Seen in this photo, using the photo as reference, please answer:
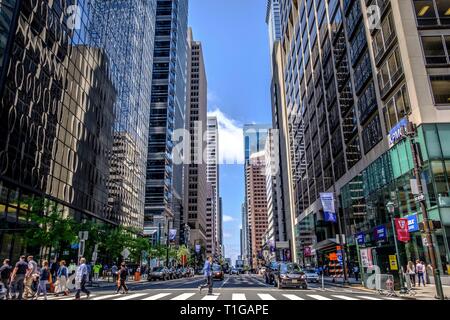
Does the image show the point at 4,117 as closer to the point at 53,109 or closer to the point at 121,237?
the point at 53,109

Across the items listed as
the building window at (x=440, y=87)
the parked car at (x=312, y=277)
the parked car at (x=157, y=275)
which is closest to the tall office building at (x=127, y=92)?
the parked car at (x=157, y=275)

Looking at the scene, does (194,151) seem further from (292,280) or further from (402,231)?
(402,231)

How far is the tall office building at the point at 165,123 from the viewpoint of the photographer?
311 ft

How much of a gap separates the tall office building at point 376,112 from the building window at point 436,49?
0.25ft

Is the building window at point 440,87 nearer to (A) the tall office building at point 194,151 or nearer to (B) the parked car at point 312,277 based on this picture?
(B) the parked car at point 312,277

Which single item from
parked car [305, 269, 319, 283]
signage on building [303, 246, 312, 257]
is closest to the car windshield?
parked car [305, 269, 319, 283]

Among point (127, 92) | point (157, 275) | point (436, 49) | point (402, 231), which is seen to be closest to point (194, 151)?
point (127, 92)

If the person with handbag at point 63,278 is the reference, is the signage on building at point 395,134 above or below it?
above

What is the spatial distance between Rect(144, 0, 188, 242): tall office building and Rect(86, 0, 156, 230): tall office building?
2116 centimetres

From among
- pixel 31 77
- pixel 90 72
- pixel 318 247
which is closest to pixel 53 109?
pixel 31 77

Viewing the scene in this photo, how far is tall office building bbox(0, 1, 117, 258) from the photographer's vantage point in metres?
27.5

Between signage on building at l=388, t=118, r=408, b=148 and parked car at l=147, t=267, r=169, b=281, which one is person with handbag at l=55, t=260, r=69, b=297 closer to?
parked car at l=147, t=267, r=169, b=281

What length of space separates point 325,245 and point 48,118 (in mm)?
44987
